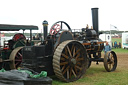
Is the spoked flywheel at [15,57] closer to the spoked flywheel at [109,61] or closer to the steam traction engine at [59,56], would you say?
the steam traction engine at [59,56]

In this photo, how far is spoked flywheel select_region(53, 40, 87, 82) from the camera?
18.0 feet

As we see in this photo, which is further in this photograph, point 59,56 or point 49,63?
point 49,63

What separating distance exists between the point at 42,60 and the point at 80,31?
277 centimetres

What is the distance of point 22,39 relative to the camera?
8562 mm

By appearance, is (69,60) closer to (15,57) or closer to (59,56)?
(59,56)

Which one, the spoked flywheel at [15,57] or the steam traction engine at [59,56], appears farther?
the spoked flywheel at [15,57]

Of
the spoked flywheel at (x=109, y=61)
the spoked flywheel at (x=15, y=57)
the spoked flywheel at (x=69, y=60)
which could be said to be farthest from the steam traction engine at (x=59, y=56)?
the spoked flywheel at (x=15, y=57)

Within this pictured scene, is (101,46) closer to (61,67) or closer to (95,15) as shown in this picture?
(95,15)

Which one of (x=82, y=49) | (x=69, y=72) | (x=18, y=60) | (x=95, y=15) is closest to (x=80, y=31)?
(x=95, y=15)

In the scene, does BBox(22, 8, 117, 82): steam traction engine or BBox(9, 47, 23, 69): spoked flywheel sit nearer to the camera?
BBox(22, 8, 117, 82): steam traction engine

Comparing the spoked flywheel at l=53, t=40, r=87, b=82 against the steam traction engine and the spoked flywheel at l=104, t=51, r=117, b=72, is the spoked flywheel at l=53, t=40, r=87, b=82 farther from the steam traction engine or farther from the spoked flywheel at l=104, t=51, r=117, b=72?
the spoked flywheel at l=104, t=51, r=117, b=72

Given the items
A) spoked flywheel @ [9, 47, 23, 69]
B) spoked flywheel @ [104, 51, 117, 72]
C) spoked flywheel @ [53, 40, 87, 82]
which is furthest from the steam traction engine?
spoked flywheel @ [9, 47, 23, 69]

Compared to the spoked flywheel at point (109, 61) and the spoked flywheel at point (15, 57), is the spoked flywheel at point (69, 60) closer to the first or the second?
the spoked flywheel at point (109, 61)

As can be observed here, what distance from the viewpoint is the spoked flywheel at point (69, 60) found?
18.0 feet
